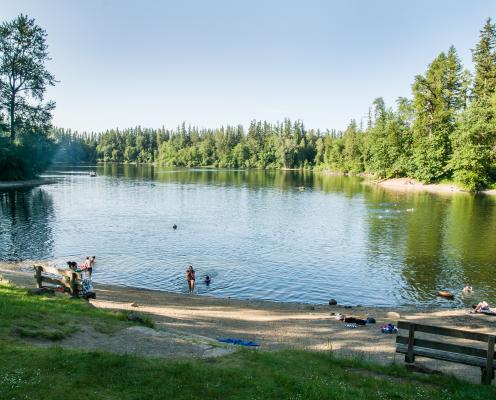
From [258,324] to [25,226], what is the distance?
42.0 m

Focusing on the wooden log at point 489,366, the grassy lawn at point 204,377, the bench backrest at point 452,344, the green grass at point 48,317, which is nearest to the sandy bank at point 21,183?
the green grass at point 48,317

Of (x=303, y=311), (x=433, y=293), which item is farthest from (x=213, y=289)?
(x=433, y=293)

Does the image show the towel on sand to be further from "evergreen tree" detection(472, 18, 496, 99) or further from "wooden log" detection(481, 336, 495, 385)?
"evergreen tree" detection(472, 18, 496, 99)

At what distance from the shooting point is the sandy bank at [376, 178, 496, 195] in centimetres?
10625

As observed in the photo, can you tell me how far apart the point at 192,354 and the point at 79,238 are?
39.2 metres

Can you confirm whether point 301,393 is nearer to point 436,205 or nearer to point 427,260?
point 427,260

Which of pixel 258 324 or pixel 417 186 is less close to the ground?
pixel 417 186

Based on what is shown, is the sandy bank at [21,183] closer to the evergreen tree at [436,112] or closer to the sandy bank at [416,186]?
the sandy bank at [416,186]

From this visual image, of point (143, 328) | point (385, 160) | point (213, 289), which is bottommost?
point (213, 289)

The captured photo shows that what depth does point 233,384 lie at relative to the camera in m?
11.7

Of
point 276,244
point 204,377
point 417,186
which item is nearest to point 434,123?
point 417,186

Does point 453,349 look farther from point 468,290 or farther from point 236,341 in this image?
point 468,290

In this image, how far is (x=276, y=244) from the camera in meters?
49.6

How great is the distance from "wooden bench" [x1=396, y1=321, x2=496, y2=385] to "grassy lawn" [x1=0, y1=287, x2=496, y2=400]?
886 mm
